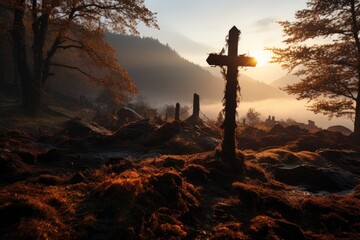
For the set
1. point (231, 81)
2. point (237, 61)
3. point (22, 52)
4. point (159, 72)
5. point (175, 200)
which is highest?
point (159, 72)

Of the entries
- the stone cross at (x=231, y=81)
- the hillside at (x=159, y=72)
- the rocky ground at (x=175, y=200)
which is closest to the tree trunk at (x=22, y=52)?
the rocky ground at (x=175, y=200)

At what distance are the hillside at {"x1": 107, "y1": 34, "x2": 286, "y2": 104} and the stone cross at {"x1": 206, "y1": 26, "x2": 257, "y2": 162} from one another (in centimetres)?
14708

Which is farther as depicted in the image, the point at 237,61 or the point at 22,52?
the point at 22,52

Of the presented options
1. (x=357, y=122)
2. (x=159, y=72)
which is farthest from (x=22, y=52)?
(x=159, y=72)

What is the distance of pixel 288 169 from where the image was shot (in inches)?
375

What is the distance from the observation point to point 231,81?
9.21 metres

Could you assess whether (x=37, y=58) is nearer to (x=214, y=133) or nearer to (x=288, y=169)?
(x=214, y=133)

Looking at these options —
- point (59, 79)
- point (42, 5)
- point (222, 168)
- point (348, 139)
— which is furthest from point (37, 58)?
point (59, 79)

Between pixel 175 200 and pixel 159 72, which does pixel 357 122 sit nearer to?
pixel 175 200

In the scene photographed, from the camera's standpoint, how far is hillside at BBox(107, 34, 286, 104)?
551 ft

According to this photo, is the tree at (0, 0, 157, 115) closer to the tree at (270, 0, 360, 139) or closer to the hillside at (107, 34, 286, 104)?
the tree at (270, 0, 360, 139)

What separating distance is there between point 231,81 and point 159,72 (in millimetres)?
174334

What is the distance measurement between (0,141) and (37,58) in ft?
36.8

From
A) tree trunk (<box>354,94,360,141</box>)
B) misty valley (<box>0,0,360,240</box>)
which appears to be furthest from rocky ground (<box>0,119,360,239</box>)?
tree trunk (<box>354,94,360,141</box>)
